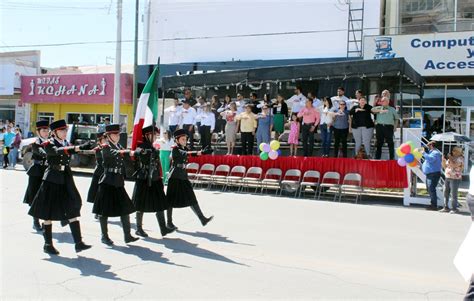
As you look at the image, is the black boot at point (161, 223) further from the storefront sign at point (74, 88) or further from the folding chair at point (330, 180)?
the storefront sign at point (74, 88)

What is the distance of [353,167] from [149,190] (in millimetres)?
7239

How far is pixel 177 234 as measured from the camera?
8.03 m

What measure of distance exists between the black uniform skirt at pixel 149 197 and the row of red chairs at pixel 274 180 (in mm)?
6575

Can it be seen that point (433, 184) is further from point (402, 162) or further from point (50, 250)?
point (50, 250)

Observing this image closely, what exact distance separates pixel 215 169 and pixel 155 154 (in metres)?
7.84

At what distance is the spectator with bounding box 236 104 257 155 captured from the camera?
15.1 metres

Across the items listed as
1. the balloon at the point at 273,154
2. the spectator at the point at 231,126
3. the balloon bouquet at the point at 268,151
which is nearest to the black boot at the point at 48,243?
the balloon bouquet at the point at 268,151

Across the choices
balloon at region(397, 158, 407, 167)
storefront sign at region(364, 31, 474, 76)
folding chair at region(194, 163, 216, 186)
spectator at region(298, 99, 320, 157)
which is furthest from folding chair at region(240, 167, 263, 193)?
storefront sign at region(364, 31, 474, 76)

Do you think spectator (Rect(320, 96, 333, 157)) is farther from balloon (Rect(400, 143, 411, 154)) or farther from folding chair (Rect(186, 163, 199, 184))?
folding chair (Rect(186, 163, 199, 184))

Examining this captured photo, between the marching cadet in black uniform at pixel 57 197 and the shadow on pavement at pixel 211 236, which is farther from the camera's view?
the shadow on pavement at pixel 211 236

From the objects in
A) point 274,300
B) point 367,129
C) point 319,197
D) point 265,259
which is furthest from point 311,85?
point 274,300

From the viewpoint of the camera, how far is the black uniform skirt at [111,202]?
6.92 m

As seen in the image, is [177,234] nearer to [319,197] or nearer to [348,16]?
[319,197]

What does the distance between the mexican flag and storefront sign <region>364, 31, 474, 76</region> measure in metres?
13.4
